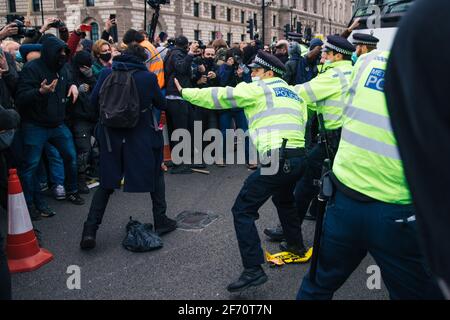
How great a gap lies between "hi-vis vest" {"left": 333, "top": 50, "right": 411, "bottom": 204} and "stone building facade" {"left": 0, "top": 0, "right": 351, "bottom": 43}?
107ft

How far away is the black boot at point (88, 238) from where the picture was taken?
4320 mm

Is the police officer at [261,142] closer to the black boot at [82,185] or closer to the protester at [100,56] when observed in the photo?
the black boot at [82,185]

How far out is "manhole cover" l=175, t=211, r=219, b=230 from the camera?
500 centimetres

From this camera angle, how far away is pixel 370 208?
2174 mm

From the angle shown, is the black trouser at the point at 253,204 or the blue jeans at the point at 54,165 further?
the blue jeans at the point at 54,165

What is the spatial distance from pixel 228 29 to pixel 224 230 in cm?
6266

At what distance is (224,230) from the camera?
4855 millimetres

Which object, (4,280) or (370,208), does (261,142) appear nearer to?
(370,208)

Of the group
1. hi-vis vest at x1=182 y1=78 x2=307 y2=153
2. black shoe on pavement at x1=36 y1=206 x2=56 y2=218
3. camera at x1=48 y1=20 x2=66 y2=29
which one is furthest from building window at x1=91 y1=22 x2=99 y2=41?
hi-vis vest at x1=182 y1=78 x2=307 y2=153

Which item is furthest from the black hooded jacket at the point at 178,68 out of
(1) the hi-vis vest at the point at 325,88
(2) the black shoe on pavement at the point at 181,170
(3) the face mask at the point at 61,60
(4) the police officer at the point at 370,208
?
(4) the police officer at the point at 370,208

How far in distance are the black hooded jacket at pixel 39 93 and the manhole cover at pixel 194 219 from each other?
206 centimetres

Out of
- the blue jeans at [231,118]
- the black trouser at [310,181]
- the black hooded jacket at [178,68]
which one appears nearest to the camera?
the black trouser at [310,181]

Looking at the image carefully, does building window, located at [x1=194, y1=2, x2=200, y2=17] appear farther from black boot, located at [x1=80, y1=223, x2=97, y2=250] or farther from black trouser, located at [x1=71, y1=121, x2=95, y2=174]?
black boot, located at [x1=80, y1=223, x2=97, y2=250]
